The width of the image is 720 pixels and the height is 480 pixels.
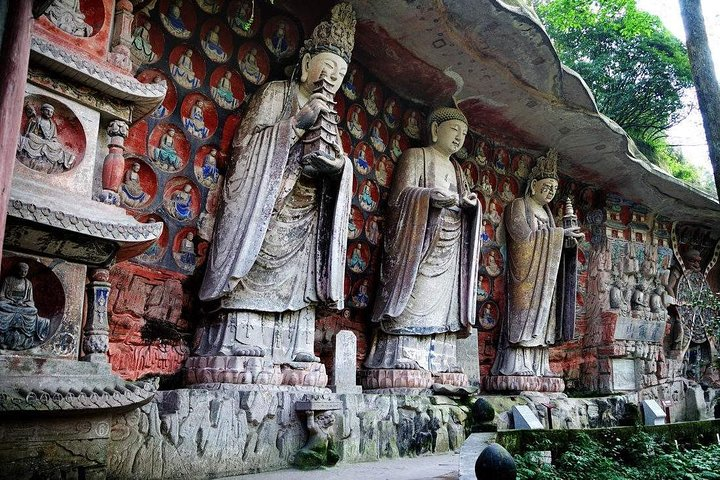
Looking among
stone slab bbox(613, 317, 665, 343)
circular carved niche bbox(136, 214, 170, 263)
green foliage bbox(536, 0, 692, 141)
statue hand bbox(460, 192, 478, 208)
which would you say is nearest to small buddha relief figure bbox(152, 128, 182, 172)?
circular carved niche bbox(136, 214, 170, 263)

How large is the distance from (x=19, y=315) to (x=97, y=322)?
0.45m

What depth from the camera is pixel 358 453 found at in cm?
558

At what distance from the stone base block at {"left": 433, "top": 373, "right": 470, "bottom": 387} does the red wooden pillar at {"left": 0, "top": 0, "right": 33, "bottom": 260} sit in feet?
17.7

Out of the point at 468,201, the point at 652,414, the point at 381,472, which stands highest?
the point at 468,201

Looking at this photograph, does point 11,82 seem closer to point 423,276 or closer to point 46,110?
point 46,110

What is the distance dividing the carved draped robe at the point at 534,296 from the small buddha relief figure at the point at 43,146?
6.42 meters

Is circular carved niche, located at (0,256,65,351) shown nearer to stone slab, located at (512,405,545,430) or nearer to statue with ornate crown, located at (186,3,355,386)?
statue with ornate crown, located at (186,3,355,386)

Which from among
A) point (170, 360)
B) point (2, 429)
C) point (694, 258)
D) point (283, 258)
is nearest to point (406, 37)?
point (283, 258)

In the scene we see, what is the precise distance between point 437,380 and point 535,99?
3896mm

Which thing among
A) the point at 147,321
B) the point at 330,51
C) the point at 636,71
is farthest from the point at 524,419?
the point at 636,71

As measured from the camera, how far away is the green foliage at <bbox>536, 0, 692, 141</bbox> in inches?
523

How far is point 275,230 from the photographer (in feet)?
19.8

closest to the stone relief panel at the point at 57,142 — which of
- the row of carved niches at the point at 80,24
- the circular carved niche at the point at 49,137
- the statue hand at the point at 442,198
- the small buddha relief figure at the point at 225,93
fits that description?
the circular carved niche at the point at 49,137

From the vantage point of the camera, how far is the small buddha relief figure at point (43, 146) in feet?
12.9
